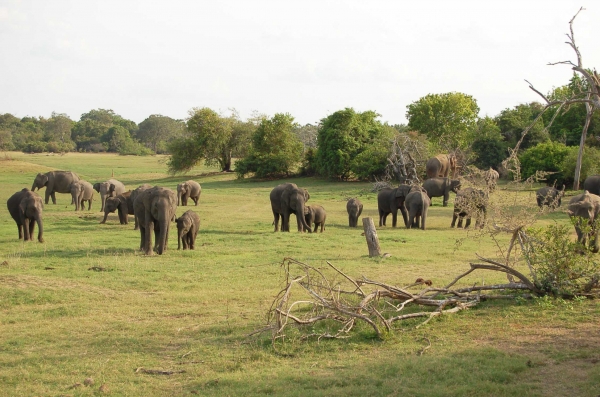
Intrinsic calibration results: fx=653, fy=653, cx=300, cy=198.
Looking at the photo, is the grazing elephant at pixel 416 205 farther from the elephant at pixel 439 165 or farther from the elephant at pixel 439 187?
the elephant at pixel 439 165

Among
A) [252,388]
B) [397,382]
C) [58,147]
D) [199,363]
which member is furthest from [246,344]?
[58,147]

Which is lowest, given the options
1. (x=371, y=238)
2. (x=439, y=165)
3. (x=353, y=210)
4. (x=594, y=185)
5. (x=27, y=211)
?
(x=371, y=238)

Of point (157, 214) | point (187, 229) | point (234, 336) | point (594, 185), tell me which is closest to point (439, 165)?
point (594, 185)

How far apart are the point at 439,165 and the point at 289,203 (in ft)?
53.5

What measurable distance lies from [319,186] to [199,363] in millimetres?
38470

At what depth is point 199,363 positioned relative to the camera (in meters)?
8.23

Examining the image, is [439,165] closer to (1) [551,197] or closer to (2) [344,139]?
(2) [344,139]

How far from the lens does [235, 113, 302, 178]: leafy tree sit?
52.8 m

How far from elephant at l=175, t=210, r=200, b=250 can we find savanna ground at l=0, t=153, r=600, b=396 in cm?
54

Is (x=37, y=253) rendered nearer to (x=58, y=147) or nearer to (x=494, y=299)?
(x=494, y=299)

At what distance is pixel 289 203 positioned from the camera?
76.3 ft

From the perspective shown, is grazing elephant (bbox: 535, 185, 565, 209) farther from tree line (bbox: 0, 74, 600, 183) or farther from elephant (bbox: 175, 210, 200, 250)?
tree line (bbox: 0, 74, 600, 183)

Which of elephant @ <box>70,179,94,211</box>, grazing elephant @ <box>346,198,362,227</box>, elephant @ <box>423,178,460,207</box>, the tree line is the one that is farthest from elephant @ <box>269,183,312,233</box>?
the tree line

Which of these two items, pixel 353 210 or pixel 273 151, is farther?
pixel 273 151
